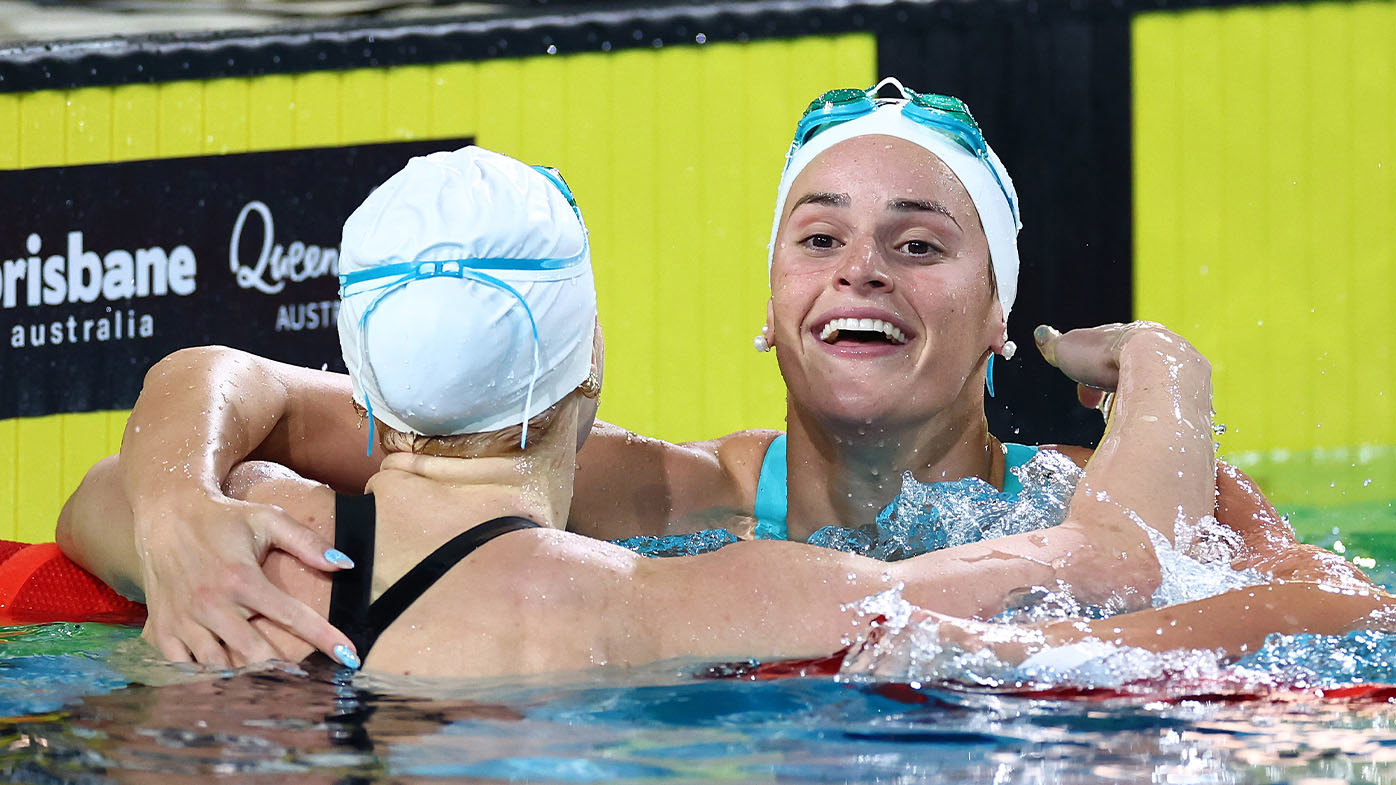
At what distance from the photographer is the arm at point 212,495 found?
6.74ft

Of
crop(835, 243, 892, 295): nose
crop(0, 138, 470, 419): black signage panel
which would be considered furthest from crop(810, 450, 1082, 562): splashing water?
crop(0, 138, 470, 419): black signage panel

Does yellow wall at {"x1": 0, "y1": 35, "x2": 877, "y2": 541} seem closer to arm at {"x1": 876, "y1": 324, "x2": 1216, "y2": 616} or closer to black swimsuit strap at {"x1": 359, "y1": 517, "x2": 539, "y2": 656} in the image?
arm at {"x1": 876, "y1": 324, "x2": 1216, "y2": 616}

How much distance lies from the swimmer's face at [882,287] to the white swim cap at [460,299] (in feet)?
2.74

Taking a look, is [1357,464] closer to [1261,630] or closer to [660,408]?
[660,408]

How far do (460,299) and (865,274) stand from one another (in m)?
1.04

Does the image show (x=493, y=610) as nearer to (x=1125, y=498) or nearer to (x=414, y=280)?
(x=414, y=280)

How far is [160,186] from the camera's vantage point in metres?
5.90

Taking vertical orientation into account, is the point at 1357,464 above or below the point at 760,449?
below

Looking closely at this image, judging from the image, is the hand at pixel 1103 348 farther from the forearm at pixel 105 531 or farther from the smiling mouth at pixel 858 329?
the forearm at pixel 105 531

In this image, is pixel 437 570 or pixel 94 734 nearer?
pixel 94 734

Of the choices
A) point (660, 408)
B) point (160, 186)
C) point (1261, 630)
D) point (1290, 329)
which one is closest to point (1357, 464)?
point (1290, 329)

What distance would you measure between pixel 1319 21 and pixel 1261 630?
4.11 metres

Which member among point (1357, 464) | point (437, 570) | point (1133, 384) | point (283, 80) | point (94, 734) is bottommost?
point (1357, 464)

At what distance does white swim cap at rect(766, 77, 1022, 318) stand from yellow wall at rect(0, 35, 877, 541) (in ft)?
8.69
